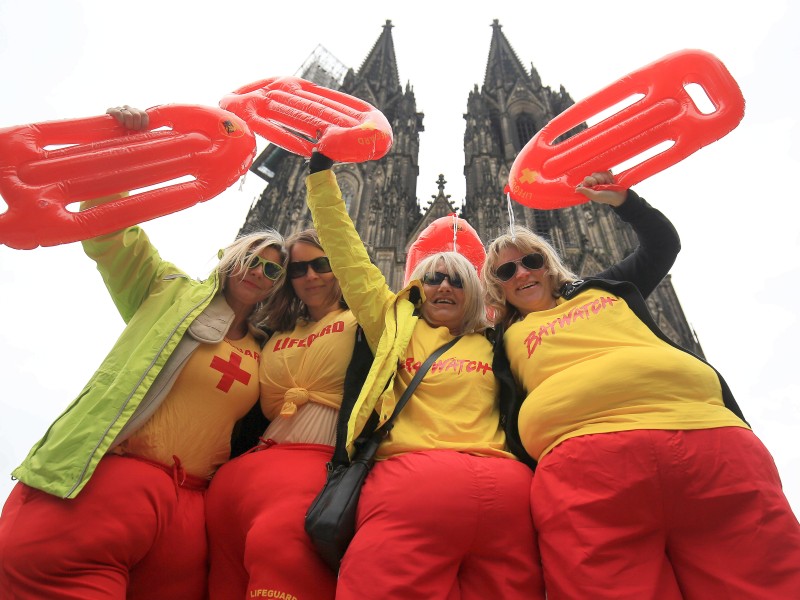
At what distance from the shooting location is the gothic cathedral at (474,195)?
1456 cm

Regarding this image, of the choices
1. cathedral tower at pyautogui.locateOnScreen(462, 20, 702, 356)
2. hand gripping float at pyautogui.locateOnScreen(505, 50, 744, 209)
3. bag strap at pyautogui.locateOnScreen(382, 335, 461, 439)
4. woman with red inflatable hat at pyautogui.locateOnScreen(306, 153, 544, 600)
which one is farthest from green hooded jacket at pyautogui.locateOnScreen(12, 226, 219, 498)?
cathedral tower at pyautogui.locateOnScreen(462, 20, 702, 356)

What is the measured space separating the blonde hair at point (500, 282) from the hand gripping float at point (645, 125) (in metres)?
0.48

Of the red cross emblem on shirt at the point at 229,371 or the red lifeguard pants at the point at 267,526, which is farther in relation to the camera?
the red cross emblem on shirt at the point at 229,371

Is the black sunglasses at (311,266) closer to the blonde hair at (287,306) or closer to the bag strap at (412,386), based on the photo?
the blonde hair at (287,306)

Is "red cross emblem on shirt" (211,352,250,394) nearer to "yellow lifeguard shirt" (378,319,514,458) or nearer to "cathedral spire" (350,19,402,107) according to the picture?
"yellow lifeguard shirt" (378,319,514,458)

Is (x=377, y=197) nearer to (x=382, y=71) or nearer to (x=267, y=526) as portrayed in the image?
(x=382, y=71)

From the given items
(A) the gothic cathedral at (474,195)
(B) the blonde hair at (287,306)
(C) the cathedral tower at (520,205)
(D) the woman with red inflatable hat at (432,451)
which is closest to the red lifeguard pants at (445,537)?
(D) the woman with red inflatable hat at (432,451)

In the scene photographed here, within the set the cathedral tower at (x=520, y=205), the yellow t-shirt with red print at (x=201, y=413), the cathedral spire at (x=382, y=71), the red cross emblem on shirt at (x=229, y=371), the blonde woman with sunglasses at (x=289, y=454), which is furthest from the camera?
the cathedral spire at (x=382, y=71)

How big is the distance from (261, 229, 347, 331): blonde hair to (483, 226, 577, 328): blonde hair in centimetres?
86

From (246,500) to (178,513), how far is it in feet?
1.02

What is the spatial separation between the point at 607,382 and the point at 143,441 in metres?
1.88

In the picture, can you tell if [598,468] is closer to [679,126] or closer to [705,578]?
[705,578]

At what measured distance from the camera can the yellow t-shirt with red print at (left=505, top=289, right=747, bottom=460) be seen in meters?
1.67

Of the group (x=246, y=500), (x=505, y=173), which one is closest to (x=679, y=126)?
(x=246, y=500)
